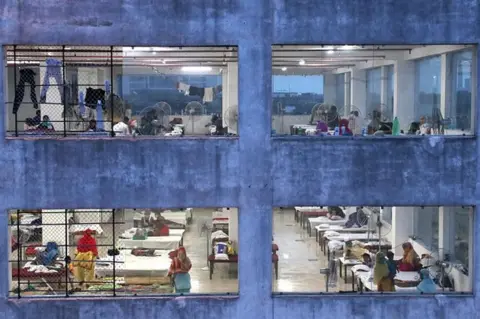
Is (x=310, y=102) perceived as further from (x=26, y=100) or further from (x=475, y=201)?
(x=26, y=100)

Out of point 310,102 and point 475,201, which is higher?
point 310,102

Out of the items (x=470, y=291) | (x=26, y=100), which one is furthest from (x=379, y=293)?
(x=26, y=100)

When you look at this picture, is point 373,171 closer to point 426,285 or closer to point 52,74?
point 426,285

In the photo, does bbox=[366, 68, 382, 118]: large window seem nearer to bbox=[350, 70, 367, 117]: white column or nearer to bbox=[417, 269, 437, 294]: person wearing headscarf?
bbox=[350, 70, 367, 117]: white column

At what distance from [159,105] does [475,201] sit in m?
6.27

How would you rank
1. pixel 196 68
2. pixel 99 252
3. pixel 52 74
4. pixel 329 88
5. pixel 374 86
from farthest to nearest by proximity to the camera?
pixel 374 86
pixel 329 88
pixel 196 68
pixel 52 74
pixel 99 252

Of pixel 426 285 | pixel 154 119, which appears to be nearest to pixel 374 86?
pixel 426 285

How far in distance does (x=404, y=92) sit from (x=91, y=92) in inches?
262

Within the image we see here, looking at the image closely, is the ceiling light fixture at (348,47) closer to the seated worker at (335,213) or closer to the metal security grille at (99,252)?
the seated worker at (335,213)

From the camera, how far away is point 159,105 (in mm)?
16625

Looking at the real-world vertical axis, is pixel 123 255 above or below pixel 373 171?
below

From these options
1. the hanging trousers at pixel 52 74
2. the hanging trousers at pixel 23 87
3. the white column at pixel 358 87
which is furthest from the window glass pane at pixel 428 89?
the hanging trousers at pixel 23 87

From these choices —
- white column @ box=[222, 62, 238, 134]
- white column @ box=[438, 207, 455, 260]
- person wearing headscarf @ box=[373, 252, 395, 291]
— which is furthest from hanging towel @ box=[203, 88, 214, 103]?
white column @ box=[438, 207, 455, 260]

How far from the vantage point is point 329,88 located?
17625 millimetres
